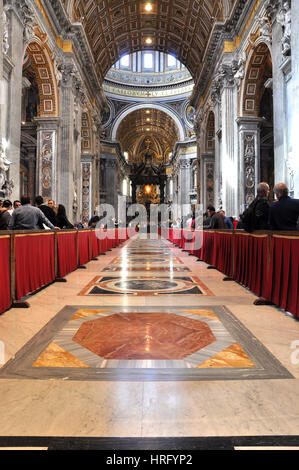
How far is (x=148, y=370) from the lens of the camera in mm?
2172

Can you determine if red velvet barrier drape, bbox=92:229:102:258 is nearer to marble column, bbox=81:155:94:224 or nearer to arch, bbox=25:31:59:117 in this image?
arch, bbox=25:31:59:117

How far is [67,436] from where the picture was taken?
1.46 meters

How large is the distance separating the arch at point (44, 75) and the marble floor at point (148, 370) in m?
9.65

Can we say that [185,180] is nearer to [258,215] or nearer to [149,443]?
[258,215]

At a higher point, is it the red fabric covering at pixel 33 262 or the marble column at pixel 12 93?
the marble column at pixel 12 93

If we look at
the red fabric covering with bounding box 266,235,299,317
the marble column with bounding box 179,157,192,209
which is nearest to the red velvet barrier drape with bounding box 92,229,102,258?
the red fabric covering with bounding box 266,235,299,317

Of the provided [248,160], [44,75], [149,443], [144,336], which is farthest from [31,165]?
[149,443]

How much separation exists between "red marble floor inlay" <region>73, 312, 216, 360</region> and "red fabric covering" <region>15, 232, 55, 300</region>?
1.34 meters

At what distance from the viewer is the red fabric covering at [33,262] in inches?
162

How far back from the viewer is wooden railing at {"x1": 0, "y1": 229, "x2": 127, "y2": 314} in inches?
148

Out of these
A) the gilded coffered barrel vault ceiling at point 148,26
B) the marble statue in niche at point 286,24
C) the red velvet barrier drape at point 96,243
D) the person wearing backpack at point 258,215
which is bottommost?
the red velvet barrier drape at point 96,243

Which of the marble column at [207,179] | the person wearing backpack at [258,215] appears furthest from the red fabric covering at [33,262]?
the marble column at [207,179]

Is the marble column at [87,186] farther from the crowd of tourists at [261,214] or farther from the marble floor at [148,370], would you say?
the marble floor at [148,370]
